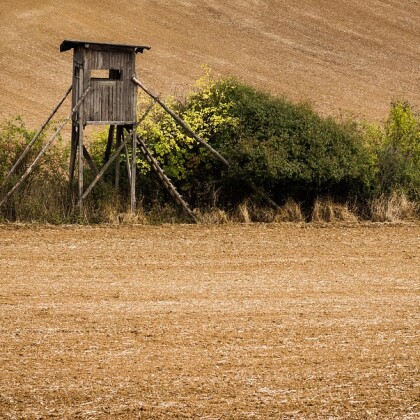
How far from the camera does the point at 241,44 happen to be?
4994cm

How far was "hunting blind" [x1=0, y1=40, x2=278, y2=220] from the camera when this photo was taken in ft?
67.0

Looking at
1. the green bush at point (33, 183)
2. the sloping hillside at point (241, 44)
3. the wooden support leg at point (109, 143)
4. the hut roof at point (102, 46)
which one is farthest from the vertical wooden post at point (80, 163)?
the sloping hillside at point (241, 44)

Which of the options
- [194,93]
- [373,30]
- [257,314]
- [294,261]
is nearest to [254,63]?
[373,30]

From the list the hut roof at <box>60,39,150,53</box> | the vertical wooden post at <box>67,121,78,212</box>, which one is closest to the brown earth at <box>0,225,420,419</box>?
the vertical wooden post at <box>67,121,78,212</box>

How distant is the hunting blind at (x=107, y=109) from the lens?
2042cm

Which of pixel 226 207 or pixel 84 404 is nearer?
pixel 84 404

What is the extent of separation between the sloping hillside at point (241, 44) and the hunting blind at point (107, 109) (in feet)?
54.7

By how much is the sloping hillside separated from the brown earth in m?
19.5

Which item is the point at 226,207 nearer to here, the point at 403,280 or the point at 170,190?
the point at 170,190

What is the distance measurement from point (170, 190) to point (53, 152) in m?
2.71

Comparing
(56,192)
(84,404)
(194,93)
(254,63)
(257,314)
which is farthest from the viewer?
(254,63)

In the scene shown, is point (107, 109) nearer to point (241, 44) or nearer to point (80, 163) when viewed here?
point (80, 163)

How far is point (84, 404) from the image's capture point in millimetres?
11367

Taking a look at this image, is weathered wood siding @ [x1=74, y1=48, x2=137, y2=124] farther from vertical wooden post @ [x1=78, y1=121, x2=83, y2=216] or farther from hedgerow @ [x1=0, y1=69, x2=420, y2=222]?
hedgerow @ [x1=0, y1=69, x2=420, y2=222]
